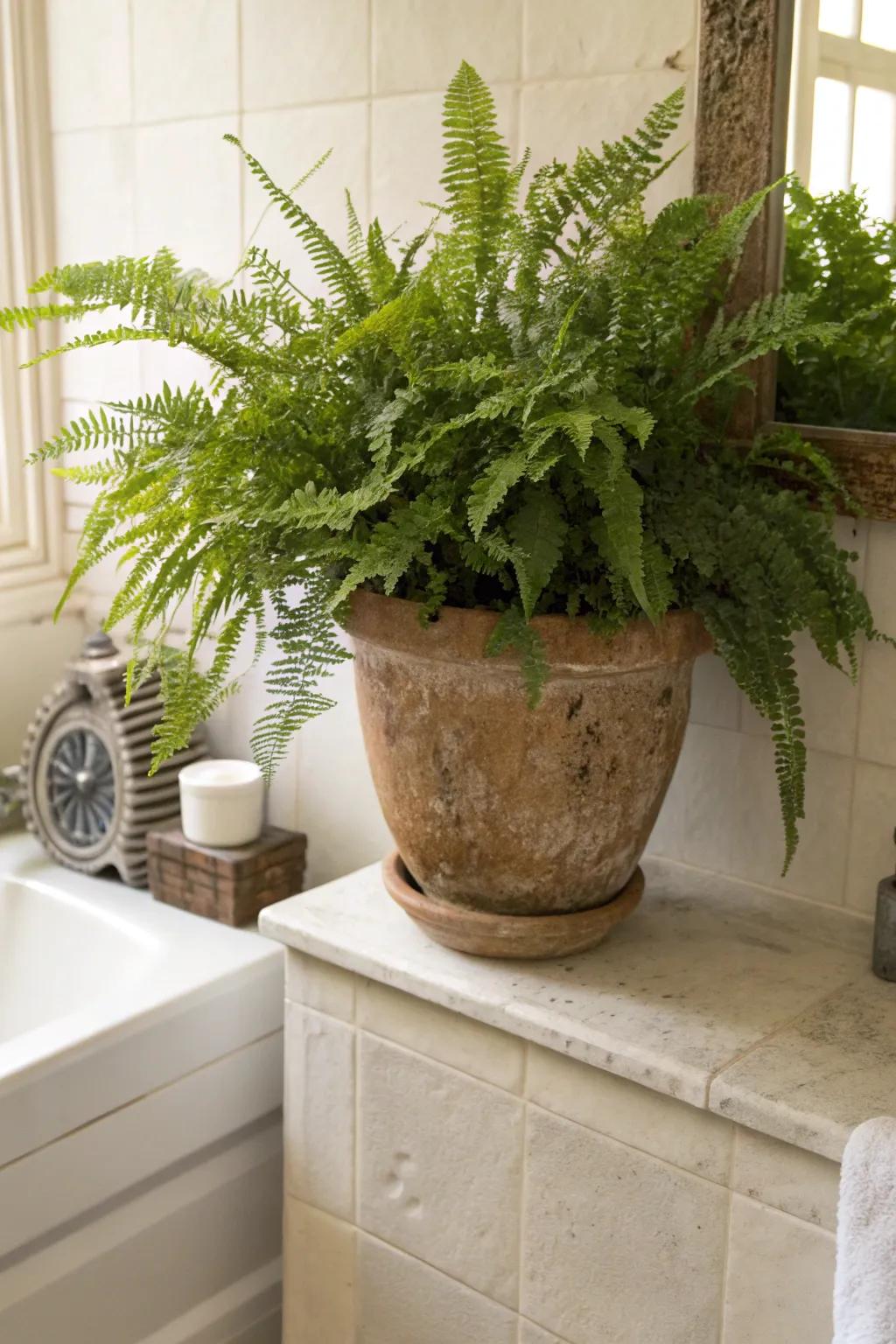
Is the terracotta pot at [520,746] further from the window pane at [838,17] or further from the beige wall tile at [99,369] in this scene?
the beige wall tile at [99,369]

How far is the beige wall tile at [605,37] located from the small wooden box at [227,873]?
0.83m

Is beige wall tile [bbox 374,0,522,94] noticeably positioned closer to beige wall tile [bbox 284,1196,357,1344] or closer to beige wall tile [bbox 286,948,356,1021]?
beige wall tile [bbox 286,948,356,1021]

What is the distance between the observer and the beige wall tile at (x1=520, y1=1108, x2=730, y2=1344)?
104 centimetres

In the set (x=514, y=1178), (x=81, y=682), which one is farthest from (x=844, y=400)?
(x=81, y=682)

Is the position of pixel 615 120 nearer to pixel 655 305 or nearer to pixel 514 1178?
pixel 655 305

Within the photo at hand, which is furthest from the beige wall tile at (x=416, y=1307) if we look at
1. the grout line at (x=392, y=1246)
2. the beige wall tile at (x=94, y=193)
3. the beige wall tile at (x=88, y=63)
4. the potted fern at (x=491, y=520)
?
the beige wall tile at (x=88, y=63)

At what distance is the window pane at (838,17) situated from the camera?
115 cm

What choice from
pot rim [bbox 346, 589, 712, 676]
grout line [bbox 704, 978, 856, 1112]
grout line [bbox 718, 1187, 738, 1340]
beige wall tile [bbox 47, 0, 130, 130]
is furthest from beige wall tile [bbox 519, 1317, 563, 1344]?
beige wall tile [bbox 47, 0, 130, 130]

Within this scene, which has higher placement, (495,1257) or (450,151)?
(450,151)

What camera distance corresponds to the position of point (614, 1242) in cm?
109

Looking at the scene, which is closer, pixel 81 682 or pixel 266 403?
pixel 266 403

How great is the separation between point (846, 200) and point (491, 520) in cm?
41

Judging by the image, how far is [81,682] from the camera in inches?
66.2

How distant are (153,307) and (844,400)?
566 mm
